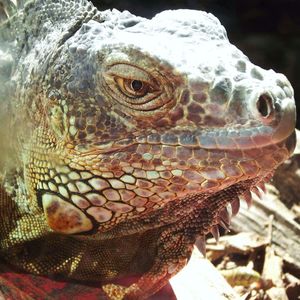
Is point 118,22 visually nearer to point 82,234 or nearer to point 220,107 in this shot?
point 220,107

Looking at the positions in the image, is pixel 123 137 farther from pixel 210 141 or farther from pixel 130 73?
pixel 210 141

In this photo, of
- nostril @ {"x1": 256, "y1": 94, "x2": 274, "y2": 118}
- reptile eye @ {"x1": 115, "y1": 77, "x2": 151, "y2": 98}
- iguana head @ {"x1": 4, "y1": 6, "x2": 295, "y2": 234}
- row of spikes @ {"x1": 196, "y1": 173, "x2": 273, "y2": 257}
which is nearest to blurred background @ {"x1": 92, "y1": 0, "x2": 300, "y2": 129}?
row of spikes @ {"x1": 196, "y1": 173, "x2": 273, "y2": 257}

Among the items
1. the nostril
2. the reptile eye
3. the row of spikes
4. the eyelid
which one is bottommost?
the row of spikes

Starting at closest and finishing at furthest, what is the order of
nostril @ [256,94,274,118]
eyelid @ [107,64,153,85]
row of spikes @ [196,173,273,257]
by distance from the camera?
1. nostril @ [256,94,274,118]
2. eyelid @ [107,64,153,85]
3. row of spikes @ [196,173,273,257]

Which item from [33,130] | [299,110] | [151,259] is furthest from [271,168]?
[299,110]

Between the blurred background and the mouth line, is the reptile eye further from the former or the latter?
the blurred background

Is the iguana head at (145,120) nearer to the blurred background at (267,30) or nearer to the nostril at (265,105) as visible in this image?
the nostril at (265,105)

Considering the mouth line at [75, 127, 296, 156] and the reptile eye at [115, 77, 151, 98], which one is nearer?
the mouth line at [75, 127, 296, 156]
